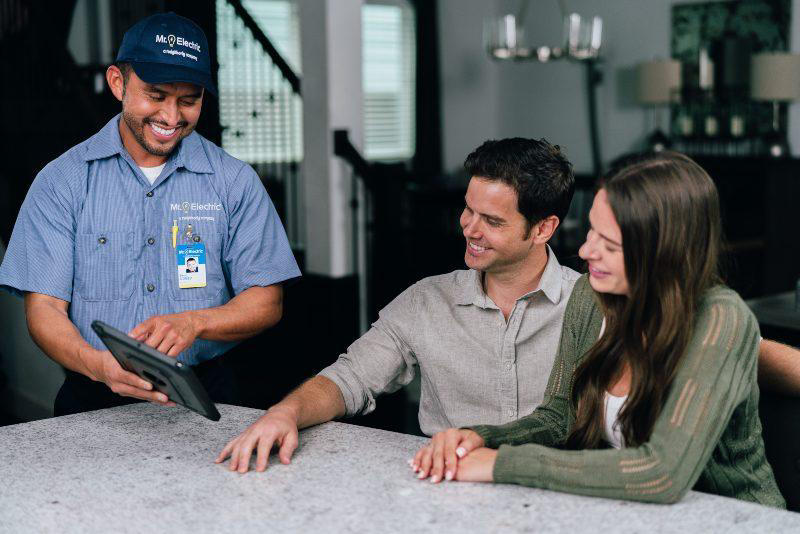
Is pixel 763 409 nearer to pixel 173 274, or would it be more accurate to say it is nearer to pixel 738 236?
pixel 173 274

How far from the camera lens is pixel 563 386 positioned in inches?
74.1

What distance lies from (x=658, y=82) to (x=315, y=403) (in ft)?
19.3

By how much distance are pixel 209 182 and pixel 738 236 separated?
16.1ft

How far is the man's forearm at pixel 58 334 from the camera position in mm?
2102

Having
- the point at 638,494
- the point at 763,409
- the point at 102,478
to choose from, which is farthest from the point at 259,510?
the point at 763,409

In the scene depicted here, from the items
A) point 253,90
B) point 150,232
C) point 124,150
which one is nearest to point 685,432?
point 150,232

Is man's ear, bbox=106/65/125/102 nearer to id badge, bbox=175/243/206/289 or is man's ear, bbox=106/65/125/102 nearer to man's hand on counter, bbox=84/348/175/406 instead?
id badge, bbox=175/243/206/289

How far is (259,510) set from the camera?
4.95ft

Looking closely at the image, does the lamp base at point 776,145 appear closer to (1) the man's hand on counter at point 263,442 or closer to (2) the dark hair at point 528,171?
(2) the dark hair at point 528,171

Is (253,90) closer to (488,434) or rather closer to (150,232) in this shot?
(150,232)

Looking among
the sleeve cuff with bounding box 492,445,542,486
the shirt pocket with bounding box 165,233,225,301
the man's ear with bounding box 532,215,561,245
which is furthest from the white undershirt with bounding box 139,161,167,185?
the sleeve cuff with bounding box 492,445,542,486

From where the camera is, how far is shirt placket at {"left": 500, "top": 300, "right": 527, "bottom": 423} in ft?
7.25

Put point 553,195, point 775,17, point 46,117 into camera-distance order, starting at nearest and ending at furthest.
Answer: point 553,195 → point 46,117 → point 775,17

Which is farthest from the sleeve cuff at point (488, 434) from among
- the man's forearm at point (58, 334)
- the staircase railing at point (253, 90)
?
the staircase railing at point (253, 90)
